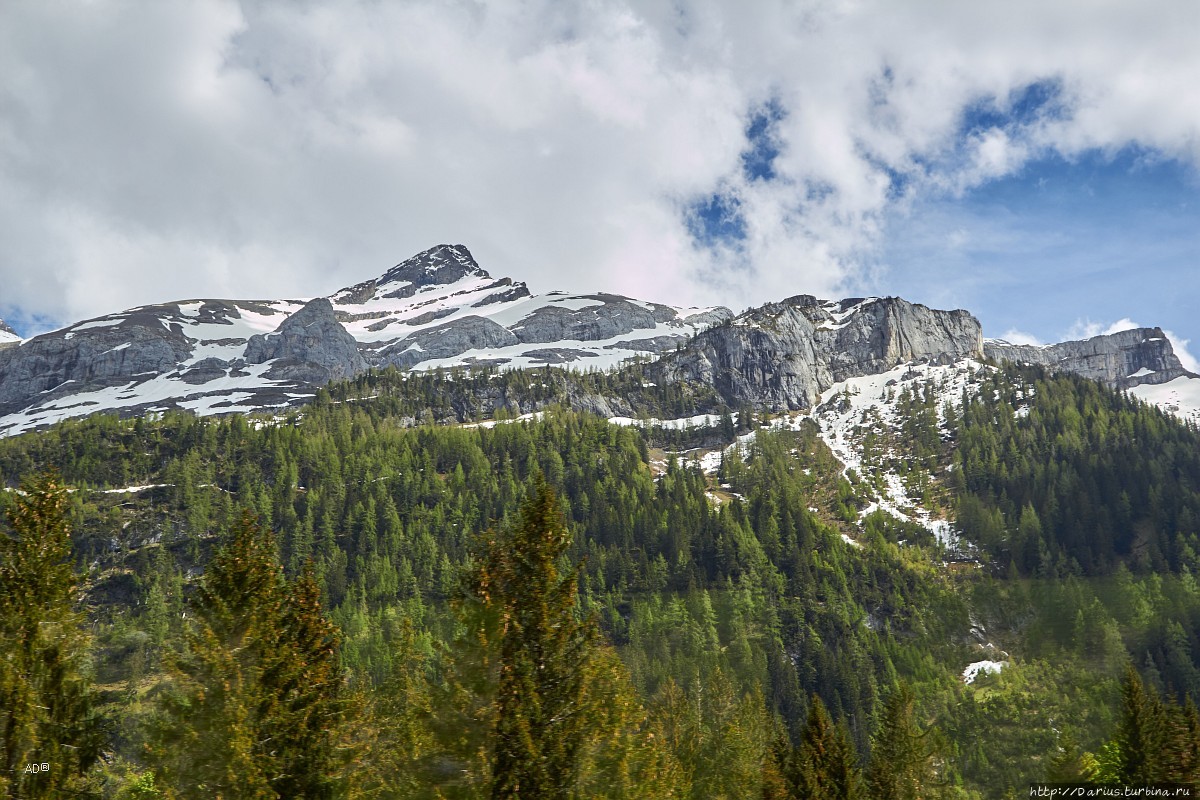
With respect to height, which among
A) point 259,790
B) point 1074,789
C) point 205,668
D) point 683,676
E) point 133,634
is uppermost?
point 205,668

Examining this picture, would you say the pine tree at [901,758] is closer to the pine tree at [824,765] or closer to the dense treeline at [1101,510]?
the pine tree at [824,765]

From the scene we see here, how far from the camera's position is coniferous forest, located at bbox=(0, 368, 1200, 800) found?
1789 centimetres

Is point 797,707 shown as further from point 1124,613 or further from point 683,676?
point 1124,613

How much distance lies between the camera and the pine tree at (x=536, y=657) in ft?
53.6

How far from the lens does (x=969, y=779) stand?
95125 millimetres

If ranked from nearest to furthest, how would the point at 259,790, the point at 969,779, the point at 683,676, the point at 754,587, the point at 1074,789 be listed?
the point at 259,790 → the point at 1074,789 → the point at 969,779 → the point at 683,676 → the point at 754,587

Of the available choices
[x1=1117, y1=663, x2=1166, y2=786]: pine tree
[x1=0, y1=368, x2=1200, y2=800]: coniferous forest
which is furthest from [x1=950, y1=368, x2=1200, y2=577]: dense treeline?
[x1=1117, y1=663, x2=1166, y2=786]: pine tree

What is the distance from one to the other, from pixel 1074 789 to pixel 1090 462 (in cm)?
19213

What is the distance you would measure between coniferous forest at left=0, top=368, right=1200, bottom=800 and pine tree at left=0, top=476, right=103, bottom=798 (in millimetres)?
68

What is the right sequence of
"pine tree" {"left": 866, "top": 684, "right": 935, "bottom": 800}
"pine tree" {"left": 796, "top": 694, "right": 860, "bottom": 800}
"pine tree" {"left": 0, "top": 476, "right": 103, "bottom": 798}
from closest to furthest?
"pine tree" {"left": 0, "top": 476, "right": 103, "bottom": 798} → "pine tree" {"left": 796, "top": 694, "right": 860, "bottom": 800} → "pine tree" {"left": 866, "top": 684, "right": 935, "bottom": 800}

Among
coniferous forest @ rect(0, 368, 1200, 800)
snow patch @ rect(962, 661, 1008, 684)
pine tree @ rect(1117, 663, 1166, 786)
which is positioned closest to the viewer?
coniferous forest @ rect(0, 368, 1200, 800)

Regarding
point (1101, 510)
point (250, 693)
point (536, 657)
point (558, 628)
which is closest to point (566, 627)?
point (558, 628)

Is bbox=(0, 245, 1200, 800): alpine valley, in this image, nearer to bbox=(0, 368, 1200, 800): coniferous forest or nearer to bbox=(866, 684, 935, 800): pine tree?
bbox=(0, 368, 1200, 800): coniferous forest

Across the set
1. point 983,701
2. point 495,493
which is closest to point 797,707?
point 983,701
